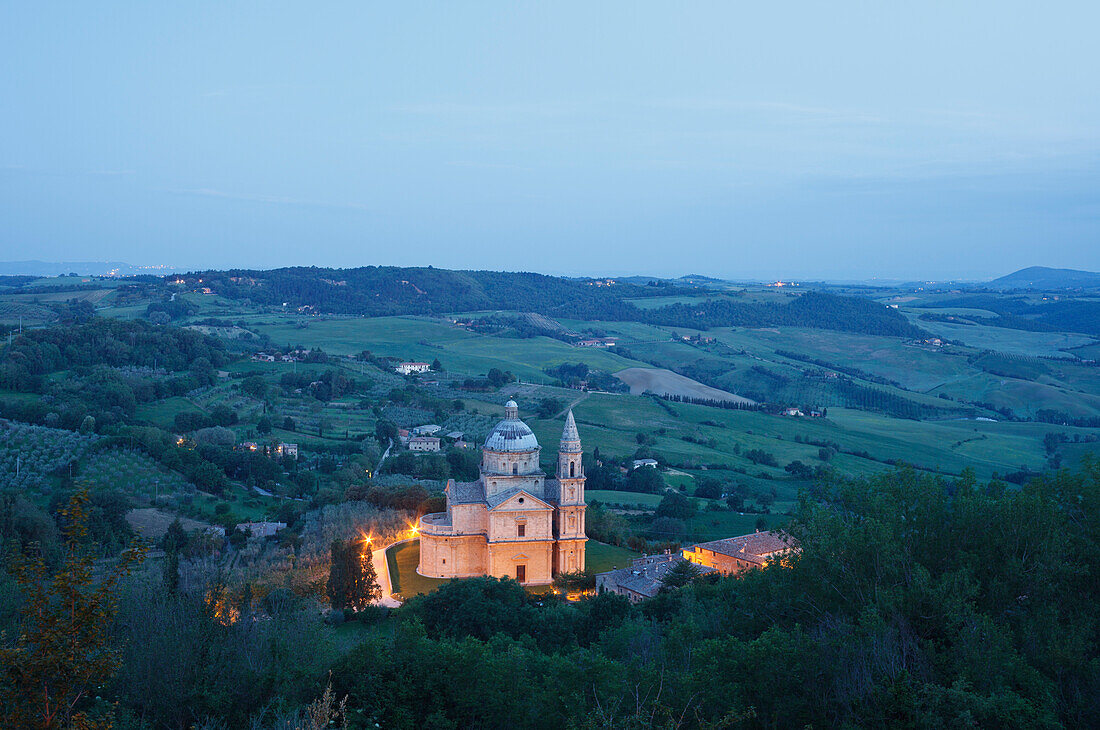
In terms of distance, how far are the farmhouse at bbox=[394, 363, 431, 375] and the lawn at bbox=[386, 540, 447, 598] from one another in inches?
2656

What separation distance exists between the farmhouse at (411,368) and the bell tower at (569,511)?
2866 inches

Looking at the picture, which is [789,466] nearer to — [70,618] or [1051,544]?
[1051,544]

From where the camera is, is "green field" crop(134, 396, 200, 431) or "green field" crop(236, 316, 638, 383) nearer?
"green field" crop(134, 396, 200, 431)

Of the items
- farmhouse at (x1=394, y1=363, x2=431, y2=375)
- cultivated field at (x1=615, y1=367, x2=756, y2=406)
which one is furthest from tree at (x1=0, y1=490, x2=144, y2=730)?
farmhouse at (x1=394, y1=363, x2=431, y2=375)

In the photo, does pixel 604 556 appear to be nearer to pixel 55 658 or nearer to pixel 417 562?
pixel 417 562

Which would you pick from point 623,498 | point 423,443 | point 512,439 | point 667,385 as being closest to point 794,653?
point 512,439

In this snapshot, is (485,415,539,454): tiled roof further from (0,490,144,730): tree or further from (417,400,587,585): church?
(0,490,144,730): tree

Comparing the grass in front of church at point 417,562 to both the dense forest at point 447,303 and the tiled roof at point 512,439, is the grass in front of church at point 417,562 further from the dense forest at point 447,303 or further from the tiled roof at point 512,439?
the dense forest at point 447,303

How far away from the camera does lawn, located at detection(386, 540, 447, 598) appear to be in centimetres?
4084

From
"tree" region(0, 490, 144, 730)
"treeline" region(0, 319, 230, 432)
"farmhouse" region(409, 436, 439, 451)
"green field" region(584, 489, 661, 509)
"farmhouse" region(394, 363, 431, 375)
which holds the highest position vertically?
"tree" region(0, 490, 144, 730)

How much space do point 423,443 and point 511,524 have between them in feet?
114

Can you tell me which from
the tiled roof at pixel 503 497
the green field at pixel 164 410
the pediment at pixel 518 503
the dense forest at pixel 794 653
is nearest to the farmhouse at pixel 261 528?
the tiled roof at pixel 503 497

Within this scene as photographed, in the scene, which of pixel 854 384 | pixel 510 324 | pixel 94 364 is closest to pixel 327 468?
pixel 94 364

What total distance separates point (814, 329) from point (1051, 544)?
→ 162199mm
